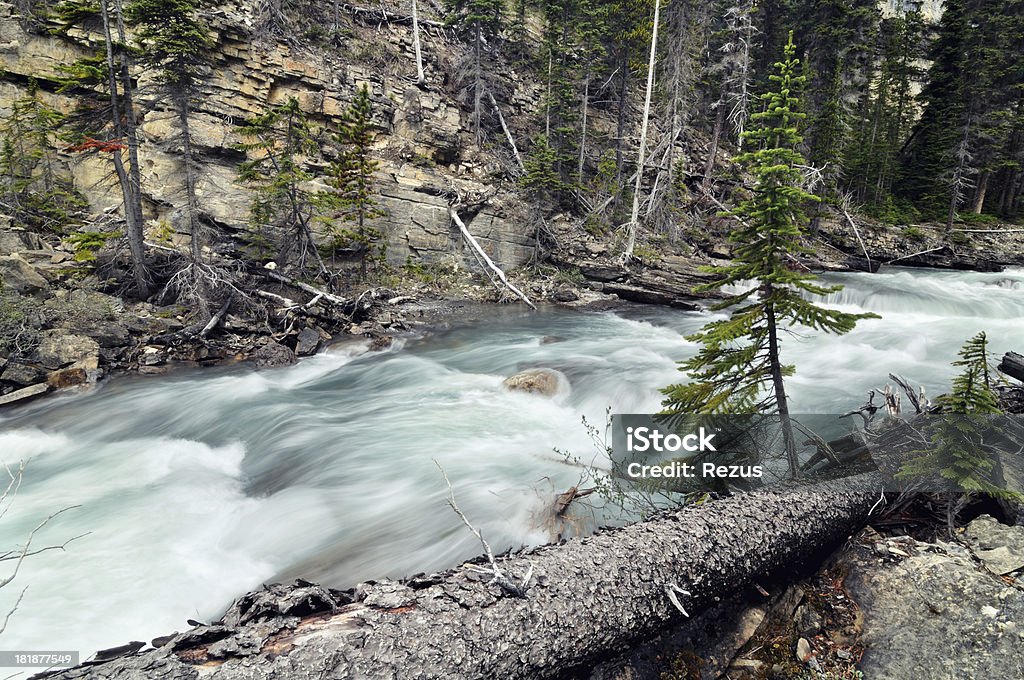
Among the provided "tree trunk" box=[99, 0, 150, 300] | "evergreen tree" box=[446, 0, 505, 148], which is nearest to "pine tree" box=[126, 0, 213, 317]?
"tree trunk" box=[99, 0, 150, 300]

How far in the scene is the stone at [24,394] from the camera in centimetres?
905

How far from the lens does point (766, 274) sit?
402cm

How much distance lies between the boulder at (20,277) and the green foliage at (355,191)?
292 inches

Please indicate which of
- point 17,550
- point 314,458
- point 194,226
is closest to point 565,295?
point 194,226

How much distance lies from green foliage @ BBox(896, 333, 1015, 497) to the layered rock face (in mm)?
16681

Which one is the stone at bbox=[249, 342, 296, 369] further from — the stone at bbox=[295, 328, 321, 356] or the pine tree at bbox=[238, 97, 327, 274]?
the pine tree at bbox=[238, 97, 327, 274]

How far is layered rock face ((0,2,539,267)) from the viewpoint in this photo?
15.6m

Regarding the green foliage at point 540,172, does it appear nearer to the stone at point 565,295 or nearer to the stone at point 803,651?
the stone at point 565,295

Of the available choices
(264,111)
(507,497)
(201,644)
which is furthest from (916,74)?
(201,644)

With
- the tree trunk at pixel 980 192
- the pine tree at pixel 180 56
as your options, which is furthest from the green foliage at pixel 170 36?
the tree trunk at pixel 980 192

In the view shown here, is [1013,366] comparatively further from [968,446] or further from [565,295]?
[565,295]

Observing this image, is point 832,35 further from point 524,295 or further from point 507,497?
point 507,497

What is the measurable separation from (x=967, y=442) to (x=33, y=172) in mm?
22763

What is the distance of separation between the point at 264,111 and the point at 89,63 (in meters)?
6.32
